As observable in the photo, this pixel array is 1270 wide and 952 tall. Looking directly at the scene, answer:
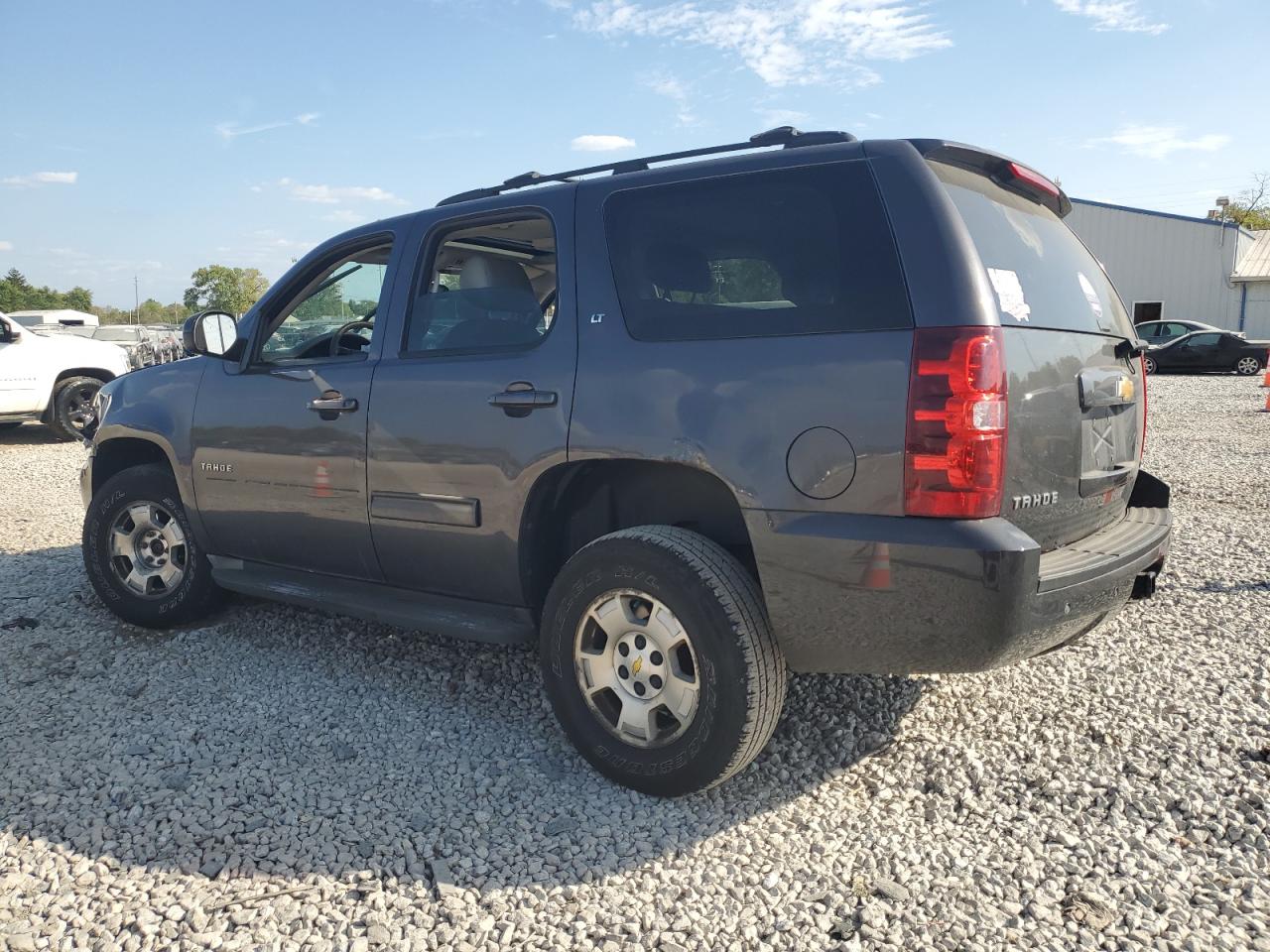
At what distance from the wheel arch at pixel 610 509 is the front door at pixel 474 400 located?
0.26ft

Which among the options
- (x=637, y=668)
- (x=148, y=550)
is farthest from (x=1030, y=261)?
(x=148, y=550)

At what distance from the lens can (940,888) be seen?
2523mm

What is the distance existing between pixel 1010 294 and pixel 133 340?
122 ft

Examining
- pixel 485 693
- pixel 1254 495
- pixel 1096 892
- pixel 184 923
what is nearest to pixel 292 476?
pixel 485 693

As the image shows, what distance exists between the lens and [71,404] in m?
12.4

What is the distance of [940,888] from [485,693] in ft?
6.45

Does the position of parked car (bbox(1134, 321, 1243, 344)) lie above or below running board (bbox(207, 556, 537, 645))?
above

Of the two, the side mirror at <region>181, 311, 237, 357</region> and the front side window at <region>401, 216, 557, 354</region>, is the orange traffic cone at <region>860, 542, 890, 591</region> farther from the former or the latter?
the side mirror at <region>181, 311, 237, 357</region>

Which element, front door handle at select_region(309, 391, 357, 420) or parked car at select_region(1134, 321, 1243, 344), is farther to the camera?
parked car at select_region(1134, 321, 1243, 344)

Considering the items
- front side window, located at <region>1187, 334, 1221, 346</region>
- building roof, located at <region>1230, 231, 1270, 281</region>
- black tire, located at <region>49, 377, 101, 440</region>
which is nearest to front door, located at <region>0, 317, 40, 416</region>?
black tire, located at <region>49, 377, 101, 440</region>

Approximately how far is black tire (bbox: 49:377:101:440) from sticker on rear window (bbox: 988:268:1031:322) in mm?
12385

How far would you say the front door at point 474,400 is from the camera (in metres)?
3.20

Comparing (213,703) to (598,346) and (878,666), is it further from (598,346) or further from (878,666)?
(878,666)

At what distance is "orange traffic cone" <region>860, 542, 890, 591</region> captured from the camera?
99.8 inches
